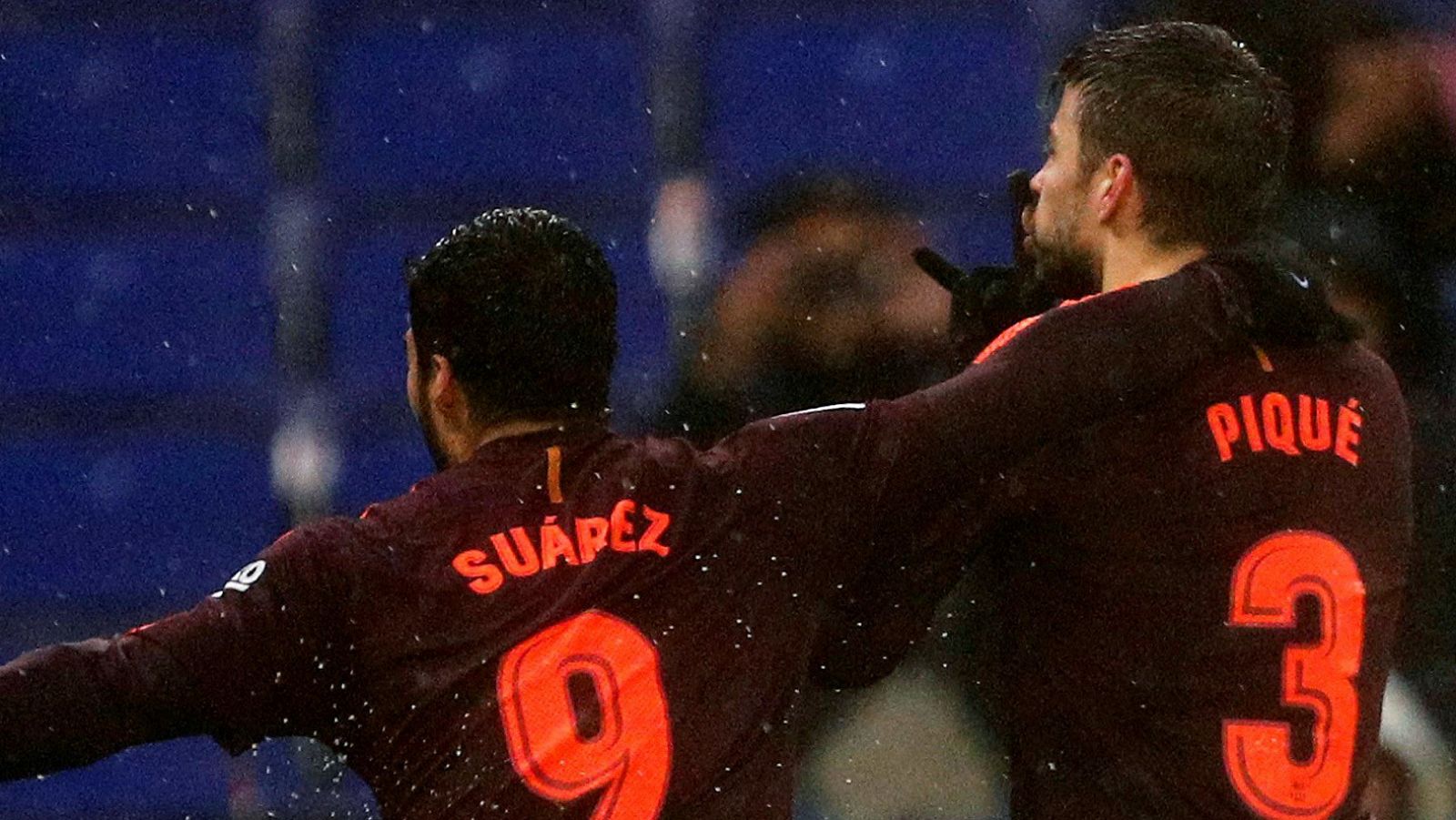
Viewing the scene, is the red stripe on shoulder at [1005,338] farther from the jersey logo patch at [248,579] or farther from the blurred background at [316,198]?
the blurred background at [316,198]

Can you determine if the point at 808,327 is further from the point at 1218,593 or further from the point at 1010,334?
the point at 1218,593

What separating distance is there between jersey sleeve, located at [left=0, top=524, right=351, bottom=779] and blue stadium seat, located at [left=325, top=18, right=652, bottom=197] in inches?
138

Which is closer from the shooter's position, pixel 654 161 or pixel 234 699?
pixel 234 699

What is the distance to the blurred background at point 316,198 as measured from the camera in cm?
595

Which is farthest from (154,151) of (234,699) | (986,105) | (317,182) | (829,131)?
(234,699)

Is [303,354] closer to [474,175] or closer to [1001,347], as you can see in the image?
[474,175]

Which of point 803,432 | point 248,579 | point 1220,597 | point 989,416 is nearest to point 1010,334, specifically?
point 989,416

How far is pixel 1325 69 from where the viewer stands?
4.80 m

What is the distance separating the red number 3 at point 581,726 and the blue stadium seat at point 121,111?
3788mm

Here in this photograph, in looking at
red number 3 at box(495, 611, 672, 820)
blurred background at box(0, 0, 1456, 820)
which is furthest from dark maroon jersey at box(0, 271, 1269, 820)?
blurred background at box(0, 0, 1456, 820)

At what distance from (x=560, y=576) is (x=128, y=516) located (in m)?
3.82

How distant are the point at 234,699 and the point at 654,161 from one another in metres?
3.52

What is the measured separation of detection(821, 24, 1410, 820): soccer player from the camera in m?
2.98

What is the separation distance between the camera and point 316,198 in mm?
6250
